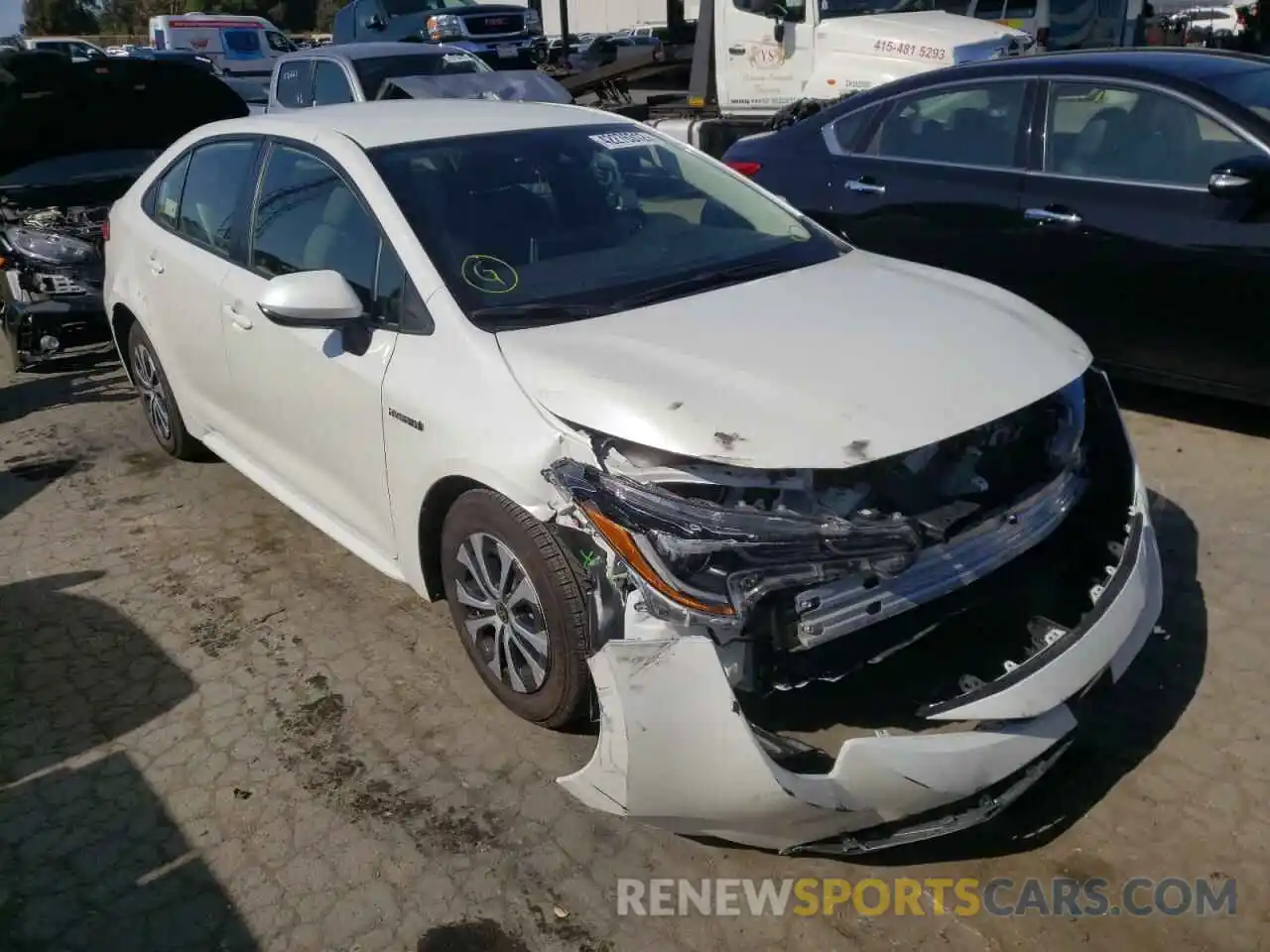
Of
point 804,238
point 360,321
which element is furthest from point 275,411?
point 804,238

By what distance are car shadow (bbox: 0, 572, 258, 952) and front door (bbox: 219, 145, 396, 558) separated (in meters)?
0.80

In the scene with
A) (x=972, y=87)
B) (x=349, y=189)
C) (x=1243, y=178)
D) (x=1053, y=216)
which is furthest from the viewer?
(x=972, y=87)

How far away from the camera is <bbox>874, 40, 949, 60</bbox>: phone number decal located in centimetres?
878

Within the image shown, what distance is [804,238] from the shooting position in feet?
12.8

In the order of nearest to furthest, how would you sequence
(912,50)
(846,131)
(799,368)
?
1. (799,368)
2. (846,131)
3. (912,50)

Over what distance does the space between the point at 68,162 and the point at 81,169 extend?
105mm

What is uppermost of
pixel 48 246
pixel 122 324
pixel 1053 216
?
pixel 1053 216

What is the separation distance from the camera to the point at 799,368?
2.80 meters

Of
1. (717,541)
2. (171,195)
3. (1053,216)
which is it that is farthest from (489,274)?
(1053,216)

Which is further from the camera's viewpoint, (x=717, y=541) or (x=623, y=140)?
(x=623, y=140)

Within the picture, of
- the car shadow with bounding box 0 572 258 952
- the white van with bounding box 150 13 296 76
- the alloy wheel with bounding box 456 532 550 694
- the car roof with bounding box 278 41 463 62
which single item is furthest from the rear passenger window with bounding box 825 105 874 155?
the white van with bounding box 150 13 296 76

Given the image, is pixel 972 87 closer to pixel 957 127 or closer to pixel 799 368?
pixel 957 127

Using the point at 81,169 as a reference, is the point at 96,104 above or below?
above

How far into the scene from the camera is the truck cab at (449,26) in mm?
15445
